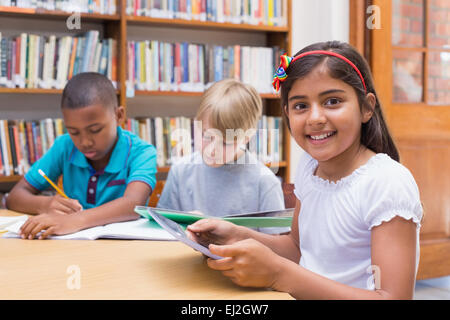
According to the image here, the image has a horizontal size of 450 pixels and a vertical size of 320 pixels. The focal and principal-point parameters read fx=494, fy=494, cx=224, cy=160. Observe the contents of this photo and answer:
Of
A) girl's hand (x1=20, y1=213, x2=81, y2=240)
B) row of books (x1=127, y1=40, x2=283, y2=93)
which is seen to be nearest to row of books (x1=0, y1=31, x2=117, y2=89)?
row of books (x1=127, y1=40, x2=283, y2=93)

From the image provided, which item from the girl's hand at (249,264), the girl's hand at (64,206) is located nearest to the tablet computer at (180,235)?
the girl's hand at (249,264)

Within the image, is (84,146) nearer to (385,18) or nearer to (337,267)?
(337,267)

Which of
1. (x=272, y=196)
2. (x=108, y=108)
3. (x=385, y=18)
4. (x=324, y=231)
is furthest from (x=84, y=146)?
(x=385, y=18)

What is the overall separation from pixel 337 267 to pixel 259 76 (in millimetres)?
2121

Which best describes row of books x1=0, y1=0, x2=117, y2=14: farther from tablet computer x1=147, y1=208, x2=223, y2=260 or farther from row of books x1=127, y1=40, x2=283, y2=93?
tablet computer x1=147, y1=208, x2=223, y2=260

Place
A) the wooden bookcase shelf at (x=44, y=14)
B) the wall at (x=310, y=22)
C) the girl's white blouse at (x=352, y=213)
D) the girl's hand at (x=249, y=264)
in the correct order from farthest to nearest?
the wall at (x=310, y=22)
the wooden bookcase shelf at (x=44, y=14)
the girl's white blouse at (x=352, y=213)
the girl's hand at (x=249, y=264)

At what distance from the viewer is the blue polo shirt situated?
64.8 inches

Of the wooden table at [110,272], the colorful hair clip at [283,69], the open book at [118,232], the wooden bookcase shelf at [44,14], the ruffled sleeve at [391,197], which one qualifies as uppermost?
the wooden bookcase shelf at [44,14]

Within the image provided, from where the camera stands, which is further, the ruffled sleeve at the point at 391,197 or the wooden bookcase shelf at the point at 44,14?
the wooden bookcase shelf at the point at 44,14

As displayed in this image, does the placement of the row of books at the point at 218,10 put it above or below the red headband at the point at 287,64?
above

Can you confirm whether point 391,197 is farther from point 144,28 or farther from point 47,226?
point 144,28

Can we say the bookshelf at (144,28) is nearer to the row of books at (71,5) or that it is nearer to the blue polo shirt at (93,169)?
the row of books at (71,5)

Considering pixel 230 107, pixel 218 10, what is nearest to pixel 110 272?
pixel 230 107

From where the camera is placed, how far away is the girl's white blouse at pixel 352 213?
0.81 m
